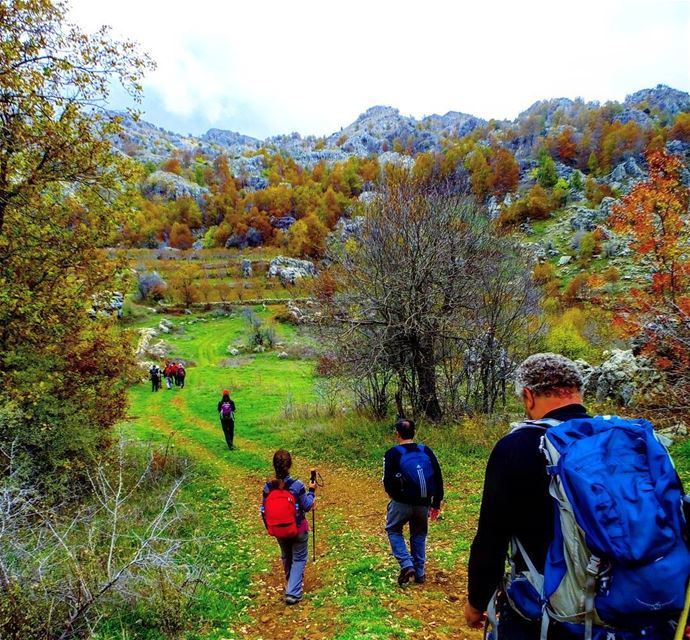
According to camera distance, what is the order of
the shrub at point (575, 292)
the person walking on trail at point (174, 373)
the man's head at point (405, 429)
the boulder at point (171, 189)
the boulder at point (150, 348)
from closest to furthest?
the man's head at point (405, 429) → the person walking on trail at point (174, 373) → the boulder at point (150, 348) → the shrub at point (575, 292) → the boulder at point (171, 189)

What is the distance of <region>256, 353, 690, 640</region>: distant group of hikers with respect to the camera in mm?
1767

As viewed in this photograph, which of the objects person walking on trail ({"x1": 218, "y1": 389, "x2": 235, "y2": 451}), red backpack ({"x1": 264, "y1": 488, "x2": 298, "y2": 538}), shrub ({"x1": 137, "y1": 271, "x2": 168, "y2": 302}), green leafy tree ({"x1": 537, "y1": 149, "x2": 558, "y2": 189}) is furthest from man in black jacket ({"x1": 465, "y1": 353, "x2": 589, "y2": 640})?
green leafy tree ({"x1": 537, "y1": 149, "x2": 558, "y2": 189})

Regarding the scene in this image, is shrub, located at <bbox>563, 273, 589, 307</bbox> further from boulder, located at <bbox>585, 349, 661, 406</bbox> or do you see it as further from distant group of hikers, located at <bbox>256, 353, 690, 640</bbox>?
distant group of hikers, located at <bbox>256, 353, 690, 640</bbox>

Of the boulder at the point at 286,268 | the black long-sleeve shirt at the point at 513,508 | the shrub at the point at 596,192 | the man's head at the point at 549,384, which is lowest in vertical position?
the black long-sleeve shirt at the point at 513,508

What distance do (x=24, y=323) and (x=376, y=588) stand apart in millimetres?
8306

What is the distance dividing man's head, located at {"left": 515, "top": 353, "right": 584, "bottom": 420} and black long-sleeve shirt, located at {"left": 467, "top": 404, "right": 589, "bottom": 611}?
0.17ft

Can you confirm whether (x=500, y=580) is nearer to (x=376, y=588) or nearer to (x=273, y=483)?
(x=273, y=483)

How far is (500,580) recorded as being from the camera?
2420 mm

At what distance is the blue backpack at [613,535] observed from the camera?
176cm

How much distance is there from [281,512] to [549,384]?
3778 mm

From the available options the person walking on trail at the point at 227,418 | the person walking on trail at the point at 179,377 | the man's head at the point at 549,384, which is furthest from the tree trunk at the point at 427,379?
the person walking on trail at the point at 179,377

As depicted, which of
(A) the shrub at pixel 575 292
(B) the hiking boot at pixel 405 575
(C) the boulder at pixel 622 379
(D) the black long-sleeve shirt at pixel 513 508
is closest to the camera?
(D) the black long-sleeve shirt at pixel 513 508

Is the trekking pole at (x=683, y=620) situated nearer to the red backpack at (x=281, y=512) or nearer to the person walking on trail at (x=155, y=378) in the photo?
the red backpack at (x=281, y=512)

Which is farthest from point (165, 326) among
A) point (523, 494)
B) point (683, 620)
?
point (683, 620)
